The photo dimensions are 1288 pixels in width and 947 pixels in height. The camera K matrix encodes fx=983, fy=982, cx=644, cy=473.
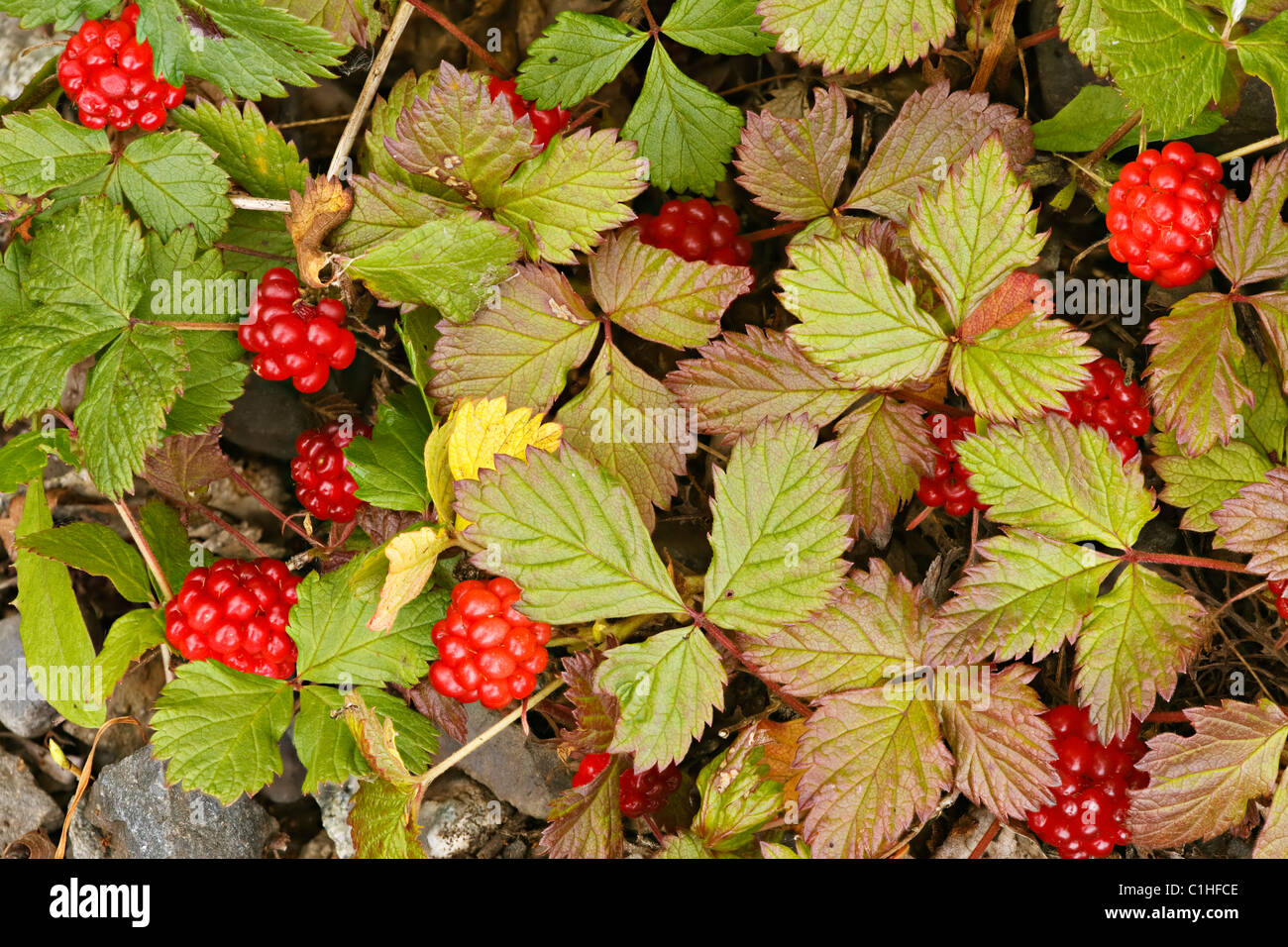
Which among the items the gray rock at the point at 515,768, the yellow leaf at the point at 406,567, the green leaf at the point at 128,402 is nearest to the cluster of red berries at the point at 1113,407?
the yellow leaf at the point at 406,567

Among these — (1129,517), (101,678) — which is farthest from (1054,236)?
(101,678)

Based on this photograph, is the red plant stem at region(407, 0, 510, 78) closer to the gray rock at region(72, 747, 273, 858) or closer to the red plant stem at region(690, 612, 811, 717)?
the red plant stem at region(690, 612, 811, 717)

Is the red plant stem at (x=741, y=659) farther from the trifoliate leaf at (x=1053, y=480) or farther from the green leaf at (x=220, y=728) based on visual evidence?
the green leaf at (x=220, y=728)

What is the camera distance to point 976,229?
2.07 meters

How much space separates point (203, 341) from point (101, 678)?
880 millimetres

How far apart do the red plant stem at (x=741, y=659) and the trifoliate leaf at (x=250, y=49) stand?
1.53 metres

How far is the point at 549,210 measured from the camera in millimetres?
2223

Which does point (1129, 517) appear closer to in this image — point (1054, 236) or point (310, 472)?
point (1054, 236)

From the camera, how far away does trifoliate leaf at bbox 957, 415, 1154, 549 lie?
2105mm

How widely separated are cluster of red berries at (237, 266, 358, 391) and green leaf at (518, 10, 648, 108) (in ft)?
2.33

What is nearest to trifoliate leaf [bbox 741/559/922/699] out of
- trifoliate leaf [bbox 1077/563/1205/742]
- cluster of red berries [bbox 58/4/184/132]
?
trifoliate leaf [bbox 1077/563/1205/742]

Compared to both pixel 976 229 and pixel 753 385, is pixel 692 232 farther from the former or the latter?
pixel 976 229

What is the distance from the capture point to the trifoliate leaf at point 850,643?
2160mm
